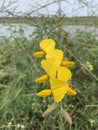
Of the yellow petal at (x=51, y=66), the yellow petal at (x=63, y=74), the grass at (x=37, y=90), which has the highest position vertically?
the yellow petal at (x=51, y=66)

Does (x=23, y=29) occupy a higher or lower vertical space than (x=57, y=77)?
lower

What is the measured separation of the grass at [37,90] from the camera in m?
1.88

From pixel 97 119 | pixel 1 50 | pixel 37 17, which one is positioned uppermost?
pixel 37 17

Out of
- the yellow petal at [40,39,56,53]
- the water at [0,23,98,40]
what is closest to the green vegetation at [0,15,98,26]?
the water at [0,23,98,40]

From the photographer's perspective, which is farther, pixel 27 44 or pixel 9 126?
pixel 27 44

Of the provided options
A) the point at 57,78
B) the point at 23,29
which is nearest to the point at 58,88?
the point at 57,78

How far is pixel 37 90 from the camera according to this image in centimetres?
199

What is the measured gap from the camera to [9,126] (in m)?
1.84

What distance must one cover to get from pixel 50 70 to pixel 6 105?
86 centimetres

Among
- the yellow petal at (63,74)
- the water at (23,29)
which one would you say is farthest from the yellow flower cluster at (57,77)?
the water at (23,29)

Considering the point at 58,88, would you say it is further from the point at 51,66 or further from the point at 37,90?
the point at 37,90

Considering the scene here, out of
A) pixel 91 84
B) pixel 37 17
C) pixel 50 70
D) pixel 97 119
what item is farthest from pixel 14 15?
pixel 50 70

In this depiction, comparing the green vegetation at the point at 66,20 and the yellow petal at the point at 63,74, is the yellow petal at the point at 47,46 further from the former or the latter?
the green vegetation at the point at 66,20

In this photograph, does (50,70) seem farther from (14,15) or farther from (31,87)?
(14,15)
